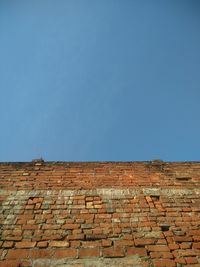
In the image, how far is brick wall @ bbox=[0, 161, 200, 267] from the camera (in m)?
3.11

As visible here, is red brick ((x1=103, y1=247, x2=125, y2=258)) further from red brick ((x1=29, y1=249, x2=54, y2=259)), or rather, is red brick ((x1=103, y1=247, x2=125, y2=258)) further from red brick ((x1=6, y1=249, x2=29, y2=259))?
red brick ((x1=6, y1=249, x2=29, y2=259))

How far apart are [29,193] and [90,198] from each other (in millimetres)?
1037

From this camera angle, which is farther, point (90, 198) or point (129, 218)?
point (90, 198)

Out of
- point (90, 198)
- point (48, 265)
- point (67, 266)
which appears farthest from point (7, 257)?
point (90, 198)

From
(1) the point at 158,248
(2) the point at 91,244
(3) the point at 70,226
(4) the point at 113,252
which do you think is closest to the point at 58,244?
(3) the point at 70,226

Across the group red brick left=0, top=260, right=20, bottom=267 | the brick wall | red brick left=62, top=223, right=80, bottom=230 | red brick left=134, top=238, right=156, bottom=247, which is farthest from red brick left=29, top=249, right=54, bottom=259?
red brick left=134, top=238, right=156, bottom=247

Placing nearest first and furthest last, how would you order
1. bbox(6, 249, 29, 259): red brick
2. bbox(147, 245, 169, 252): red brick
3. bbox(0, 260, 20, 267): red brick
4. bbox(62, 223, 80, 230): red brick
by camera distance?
bbox(0, 260, 20, 267): red brick, bbox(6, 249, 29, 259): red brick, bbox(147, 245, 169, 252): red brick, bbox(62, 223, 80, 230): red brick

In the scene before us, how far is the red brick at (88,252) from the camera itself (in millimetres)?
3117

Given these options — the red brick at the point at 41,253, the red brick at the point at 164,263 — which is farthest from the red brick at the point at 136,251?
the red brick at the point at 41,253

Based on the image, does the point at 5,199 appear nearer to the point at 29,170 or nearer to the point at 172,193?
the point at 29,170

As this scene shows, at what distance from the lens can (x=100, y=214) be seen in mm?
3734

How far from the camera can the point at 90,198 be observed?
4.05m

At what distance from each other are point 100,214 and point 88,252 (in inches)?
26.3

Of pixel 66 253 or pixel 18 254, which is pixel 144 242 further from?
pixel 18 254
